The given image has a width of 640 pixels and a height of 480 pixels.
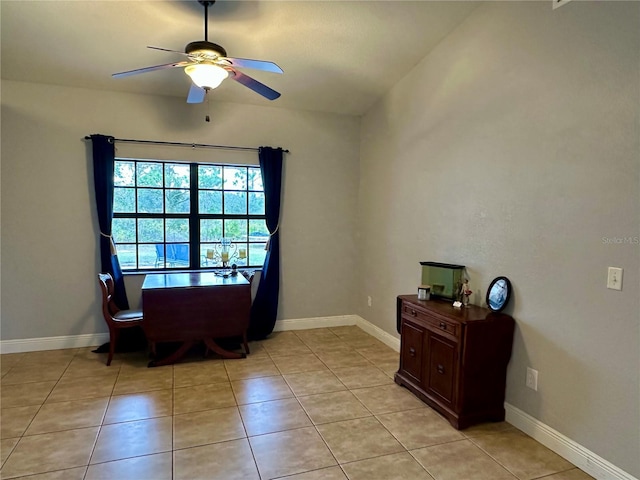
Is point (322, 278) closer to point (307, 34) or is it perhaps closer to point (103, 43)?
point (307, 34)

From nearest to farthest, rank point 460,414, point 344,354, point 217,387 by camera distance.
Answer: point 460,414
point 217,387
point 344,354

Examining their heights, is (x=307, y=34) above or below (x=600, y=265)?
above

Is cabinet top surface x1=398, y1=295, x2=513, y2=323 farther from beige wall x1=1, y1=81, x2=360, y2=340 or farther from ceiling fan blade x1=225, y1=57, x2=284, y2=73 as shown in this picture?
beige wall x1=1, y1=81, x2=360, y2=340

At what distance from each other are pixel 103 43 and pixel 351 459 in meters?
3.42

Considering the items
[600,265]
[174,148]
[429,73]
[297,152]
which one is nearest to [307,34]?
[429,73]

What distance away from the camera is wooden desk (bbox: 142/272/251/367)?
3.33m

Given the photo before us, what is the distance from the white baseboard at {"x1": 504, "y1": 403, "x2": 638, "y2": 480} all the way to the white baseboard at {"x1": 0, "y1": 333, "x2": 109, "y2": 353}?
3700mm

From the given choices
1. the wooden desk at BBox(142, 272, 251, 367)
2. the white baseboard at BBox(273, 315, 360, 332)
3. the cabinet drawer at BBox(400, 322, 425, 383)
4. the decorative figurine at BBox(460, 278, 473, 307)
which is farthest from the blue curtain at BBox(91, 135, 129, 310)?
the decorative figurine at BBox(460, 278, 473, 307)

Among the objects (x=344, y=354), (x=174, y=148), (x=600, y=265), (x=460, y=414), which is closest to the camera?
(x=600, y=265)

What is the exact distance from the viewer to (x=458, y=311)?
2.60m

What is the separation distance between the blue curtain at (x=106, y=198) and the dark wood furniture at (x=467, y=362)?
294 cm

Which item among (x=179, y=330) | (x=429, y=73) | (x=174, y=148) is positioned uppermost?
(x=429, y=73)

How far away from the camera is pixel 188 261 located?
4.26 metres

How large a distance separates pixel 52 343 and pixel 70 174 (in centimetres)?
164
